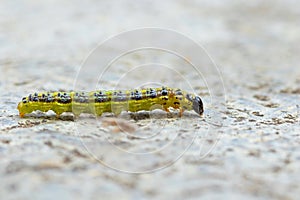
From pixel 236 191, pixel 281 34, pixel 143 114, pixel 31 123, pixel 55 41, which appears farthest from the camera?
pixel 281 34

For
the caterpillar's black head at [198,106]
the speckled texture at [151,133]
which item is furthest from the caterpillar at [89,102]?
the speckled texture at [151,133]

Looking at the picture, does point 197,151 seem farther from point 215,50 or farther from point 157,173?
point 215,50

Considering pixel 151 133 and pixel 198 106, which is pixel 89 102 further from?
pixel 198 106

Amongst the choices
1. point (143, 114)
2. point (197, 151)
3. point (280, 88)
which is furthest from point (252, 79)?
point (197, 151)

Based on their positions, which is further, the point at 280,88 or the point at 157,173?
the point at 280,88

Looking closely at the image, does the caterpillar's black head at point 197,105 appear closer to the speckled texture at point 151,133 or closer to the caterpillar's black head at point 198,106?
the caterpillar's black head at point 198,106

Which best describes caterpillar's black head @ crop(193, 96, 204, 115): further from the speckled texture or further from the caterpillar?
the speckled texture

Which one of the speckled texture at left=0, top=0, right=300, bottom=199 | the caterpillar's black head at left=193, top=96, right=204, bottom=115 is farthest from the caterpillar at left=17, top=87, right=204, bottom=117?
the speckled texture at left=0, top=0, right=300, bottom=199

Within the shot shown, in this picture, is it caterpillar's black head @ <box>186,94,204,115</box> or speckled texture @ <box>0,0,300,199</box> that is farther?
caterpillar's black head @ <box>186,94,204,115</box>

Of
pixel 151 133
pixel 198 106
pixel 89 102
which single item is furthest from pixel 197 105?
pixel 89 102
